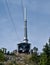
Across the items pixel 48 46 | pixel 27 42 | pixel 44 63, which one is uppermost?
pixel 27 42

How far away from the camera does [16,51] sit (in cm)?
8975

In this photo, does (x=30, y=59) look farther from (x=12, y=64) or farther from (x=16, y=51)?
(x=16, y=51)

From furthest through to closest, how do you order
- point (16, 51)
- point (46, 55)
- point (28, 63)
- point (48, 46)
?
point (16, 51)
point (28, 63)
point (48, 46)
point (46, 55)

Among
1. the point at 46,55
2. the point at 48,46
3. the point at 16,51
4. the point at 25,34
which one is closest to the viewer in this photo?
the point at 46,55

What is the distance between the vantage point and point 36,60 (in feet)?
214

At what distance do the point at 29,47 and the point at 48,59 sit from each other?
36049 mm

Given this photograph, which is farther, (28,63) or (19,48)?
(19,48)

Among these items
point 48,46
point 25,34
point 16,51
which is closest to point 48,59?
point 48,46

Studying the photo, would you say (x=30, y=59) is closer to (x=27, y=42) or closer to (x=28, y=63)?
(x=28, y=63)

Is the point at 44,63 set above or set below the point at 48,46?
below

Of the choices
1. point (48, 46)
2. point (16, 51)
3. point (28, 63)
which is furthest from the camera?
point (16, 51)

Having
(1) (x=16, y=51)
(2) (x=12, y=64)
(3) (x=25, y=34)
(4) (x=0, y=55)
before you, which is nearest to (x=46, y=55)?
(2) (x=12, y=64)

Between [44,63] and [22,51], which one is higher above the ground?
[22,51]

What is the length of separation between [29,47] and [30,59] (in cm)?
2467
